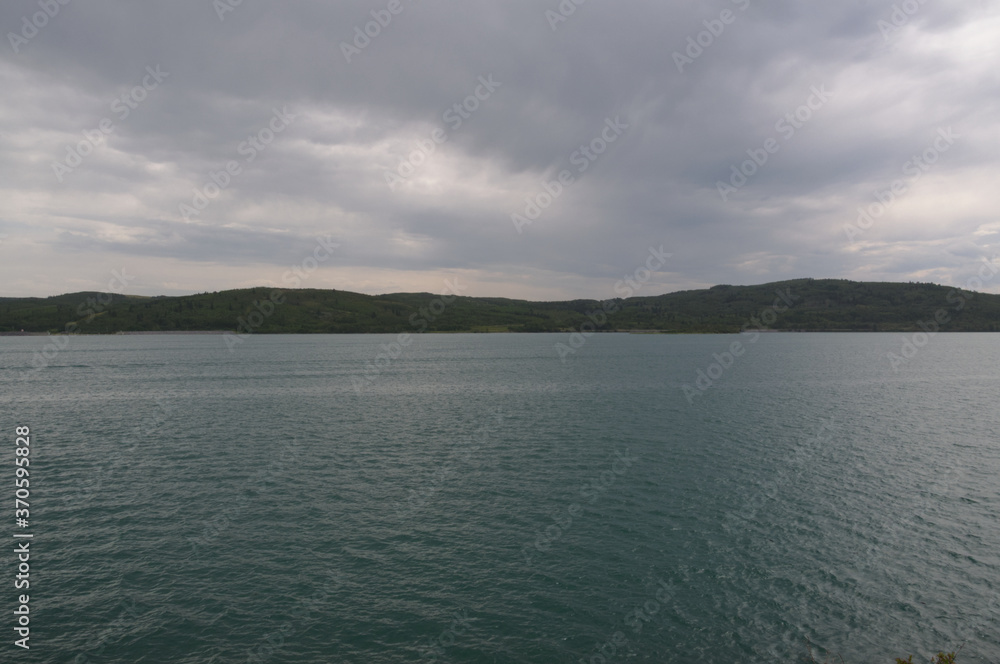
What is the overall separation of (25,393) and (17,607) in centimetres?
10699

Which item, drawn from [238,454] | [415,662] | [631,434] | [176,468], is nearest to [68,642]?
[415,662]

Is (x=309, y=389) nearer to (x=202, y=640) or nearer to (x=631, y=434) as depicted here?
(x=631, y=434)

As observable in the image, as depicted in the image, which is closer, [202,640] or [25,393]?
[202,640]

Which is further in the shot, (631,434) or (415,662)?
(631,434)

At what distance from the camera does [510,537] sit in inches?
1396

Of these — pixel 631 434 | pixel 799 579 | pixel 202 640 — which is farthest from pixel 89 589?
pixel 631 434

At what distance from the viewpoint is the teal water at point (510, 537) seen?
24781mm

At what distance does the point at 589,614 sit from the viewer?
26.8 m

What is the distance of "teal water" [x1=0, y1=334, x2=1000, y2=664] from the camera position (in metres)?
24.8

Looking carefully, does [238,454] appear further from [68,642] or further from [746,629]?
[746,629]

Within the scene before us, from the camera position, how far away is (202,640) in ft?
78.8

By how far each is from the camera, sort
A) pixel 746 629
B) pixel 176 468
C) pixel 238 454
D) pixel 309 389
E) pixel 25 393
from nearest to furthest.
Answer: pixel 746 629, pixel 176 468, pixel 238 454, pixel 25 393, pixel 309 389

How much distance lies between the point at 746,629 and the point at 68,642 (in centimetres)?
3300

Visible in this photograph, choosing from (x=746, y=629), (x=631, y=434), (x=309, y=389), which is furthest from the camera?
(x=309, y=389)
